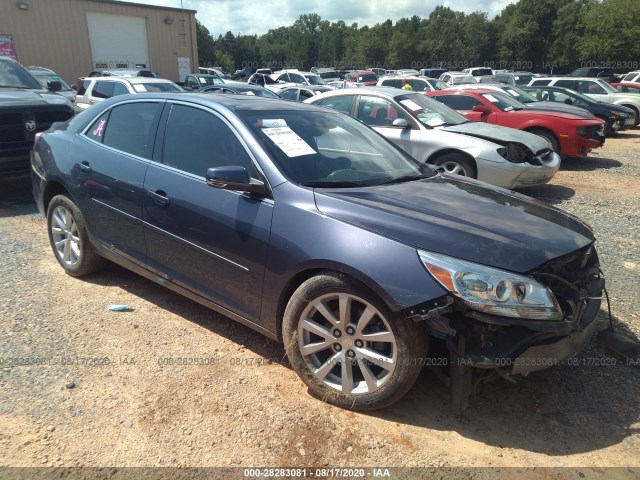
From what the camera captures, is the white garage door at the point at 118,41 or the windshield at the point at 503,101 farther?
the white garage door at the point at 118,41

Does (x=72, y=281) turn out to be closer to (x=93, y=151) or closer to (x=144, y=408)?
(x=93, y=151)

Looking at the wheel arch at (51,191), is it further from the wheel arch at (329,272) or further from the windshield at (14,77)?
the windshield at (14,77)

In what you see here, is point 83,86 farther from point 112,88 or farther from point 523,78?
point 523,78

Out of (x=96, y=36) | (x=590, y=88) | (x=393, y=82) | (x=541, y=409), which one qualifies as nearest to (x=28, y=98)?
(x=541, y=409)

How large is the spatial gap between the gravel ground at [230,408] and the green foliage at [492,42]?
1726 inches

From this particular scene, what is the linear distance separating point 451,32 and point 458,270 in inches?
2621

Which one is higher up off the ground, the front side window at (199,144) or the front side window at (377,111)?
the front side window at (199,144)

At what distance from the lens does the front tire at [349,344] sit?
2508 mm

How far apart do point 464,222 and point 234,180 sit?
4.41ft

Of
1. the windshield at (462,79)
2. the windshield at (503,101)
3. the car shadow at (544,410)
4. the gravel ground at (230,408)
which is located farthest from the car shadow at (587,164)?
the windshield at (462,79)

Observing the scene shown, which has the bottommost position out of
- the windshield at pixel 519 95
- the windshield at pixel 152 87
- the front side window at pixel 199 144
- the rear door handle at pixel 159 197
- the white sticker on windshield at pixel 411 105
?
the windshield at pixel 152 87

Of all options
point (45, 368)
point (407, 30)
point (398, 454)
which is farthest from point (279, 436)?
point (407, 30)

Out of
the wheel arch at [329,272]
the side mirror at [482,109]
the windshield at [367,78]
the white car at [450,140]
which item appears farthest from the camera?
the windshield at [367,78]

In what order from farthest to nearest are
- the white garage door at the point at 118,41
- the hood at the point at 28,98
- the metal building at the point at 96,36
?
the white garage door at the point at 118,41 < the metal building at the point at 96,36 < the hood at the point at 28,98
